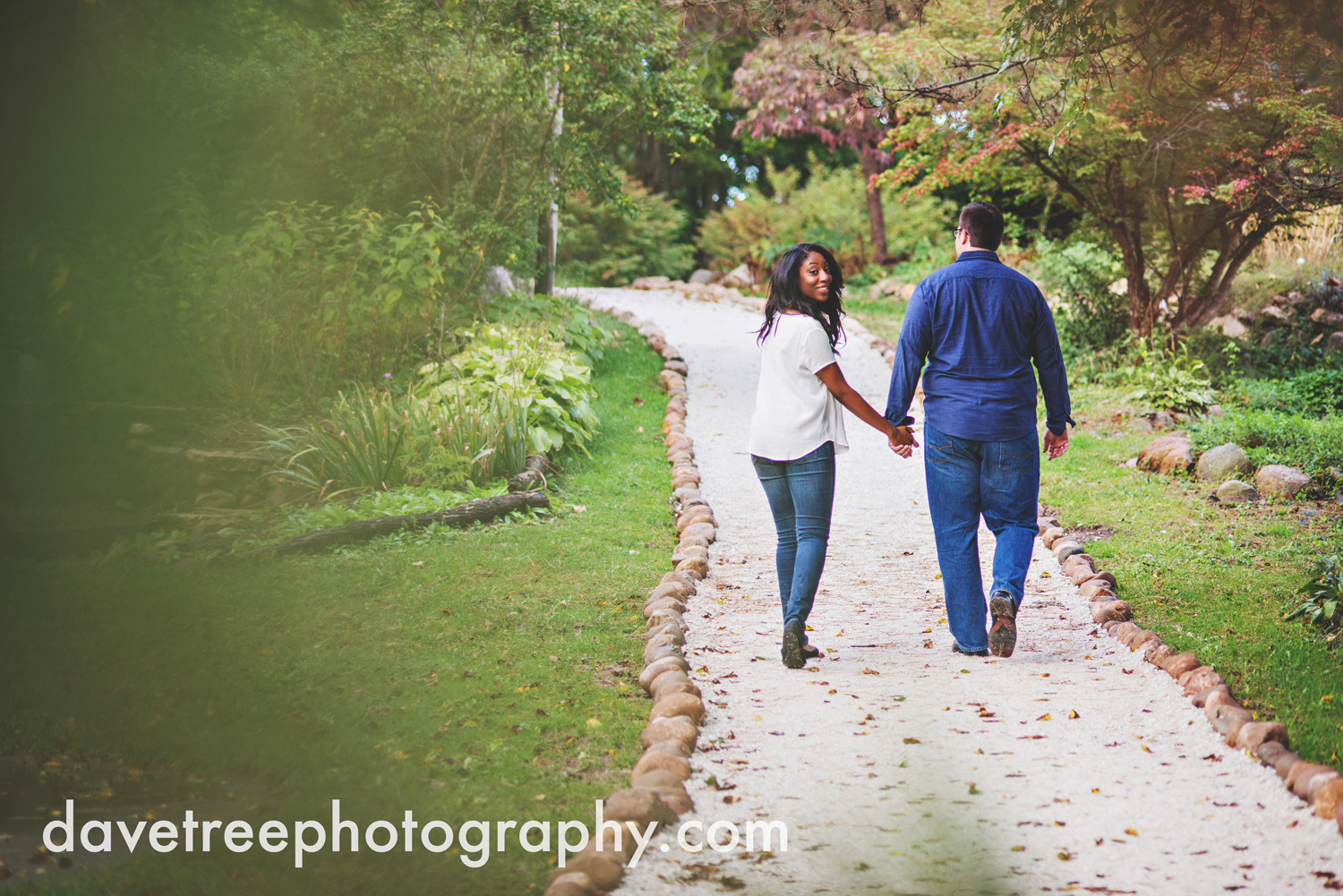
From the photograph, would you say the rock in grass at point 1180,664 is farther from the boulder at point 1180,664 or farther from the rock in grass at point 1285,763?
the rock in grass at point 1285,763

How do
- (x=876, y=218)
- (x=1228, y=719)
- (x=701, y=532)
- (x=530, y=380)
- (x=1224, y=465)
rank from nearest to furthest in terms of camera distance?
(x=1228, y=719), (x=701, y=532), (x=1224, y=465), (x=530, y=380), (x=876, y=218)

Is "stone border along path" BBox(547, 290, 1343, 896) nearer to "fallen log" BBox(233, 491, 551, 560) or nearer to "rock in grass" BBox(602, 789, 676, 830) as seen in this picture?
"rock in grass" BBox(602, 789, 676, 830)

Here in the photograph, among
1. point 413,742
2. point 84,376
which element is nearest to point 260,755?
point 413,742

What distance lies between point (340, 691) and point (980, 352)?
2.83 meters

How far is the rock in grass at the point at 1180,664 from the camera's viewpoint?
3664 mm

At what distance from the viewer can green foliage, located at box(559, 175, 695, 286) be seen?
1673 cm

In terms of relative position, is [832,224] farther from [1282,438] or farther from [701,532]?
[701,532]

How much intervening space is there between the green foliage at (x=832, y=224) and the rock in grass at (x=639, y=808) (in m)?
15.3

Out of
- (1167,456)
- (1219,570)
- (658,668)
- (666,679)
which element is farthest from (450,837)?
(1167,456)

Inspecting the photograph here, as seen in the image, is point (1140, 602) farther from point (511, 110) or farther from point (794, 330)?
point (511, 110)

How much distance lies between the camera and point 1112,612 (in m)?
4.34

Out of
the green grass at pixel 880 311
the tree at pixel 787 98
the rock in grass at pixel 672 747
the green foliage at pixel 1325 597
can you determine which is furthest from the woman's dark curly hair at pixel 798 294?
the tree at pixel 787 98

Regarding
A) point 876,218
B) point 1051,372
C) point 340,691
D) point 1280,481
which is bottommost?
point 340,691

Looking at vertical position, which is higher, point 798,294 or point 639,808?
point 798,294
